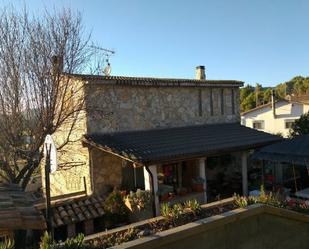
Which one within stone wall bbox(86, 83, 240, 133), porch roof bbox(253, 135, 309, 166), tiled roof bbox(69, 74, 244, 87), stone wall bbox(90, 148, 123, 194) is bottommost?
stone wall bbox(90, 148, 123, 194)

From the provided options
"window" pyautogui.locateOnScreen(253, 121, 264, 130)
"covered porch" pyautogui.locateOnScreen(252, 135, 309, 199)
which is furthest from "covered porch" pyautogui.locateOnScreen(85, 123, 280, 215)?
"window" pyautogui.locateOnScreen(253, 121, 264, 130)

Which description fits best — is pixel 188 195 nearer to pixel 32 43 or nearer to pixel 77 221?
pixel 77 221

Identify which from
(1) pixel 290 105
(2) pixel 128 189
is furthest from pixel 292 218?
(1) pixel 290 105

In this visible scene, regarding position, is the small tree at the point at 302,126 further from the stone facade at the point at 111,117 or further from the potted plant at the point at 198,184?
the potted plant at the point at 198,184

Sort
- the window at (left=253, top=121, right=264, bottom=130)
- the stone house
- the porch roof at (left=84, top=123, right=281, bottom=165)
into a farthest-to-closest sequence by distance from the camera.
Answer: the window at (left=253, top=121, right=264, bottom=130)
the stone house
the porch roof at (left=84, top=123, right=281, bottom=165)

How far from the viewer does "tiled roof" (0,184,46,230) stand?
5.59m

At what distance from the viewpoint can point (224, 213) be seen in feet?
23.9

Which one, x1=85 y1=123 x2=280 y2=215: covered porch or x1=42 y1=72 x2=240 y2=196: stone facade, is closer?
x1=85 y1=123 x2=280 y2=215: covered porch

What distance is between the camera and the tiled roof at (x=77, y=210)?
12500 mm

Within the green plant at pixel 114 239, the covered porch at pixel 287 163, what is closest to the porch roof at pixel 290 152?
the covered porch at pixel 287 163

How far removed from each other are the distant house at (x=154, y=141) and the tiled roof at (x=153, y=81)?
1.7 inches

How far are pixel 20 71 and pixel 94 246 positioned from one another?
8931mm

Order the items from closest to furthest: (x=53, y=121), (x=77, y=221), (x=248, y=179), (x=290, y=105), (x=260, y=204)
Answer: (x=260, y=204), (x=77, y=221), (x=53, y=121), (x=248, y=179), (x=290, y=105)

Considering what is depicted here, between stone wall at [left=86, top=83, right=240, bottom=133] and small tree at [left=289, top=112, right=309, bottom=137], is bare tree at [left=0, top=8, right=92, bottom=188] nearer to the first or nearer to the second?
stone wall at [left=86, top=83, right=240, bottom=133]
